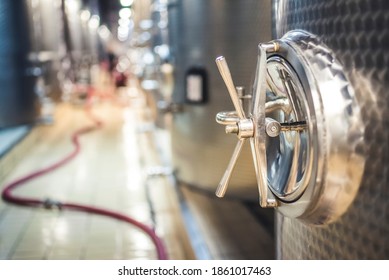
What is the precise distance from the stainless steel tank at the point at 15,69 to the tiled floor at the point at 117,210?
0.65m

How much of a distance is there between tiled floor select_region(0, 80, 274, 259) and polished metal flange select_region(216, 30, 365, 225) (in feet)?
4.46

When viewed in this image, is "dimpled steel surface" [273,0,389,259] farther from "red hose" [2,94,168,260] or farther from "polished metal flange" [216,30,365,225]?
"red hose" [2,94,168,260]

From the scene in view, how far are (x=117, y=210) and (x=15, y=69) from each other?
343 cm

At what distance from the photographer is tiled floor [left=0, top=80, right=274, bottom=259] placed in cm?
279

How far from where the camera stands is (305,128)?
1.10 metres

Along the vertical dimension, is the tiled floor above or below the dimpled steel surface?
below

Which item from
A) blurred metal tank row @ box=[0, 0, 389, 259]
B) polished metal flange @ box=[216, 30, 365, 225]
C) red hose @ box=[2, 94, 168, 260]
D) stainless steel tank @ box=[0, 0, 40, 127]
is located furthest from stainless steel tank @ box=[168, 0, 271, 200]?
stainless steel tank @ box=[0, 0, 40, 127]

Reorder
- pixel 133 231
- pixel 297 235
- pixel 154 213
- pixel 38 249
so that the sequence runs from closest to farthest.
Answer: pixel 297 235
pixel 38 249
pixel 133 231
pixel 154 213

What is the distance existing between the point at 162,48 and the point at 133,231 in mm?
1953

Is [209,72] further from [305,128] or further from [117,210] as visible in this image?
[305,128]

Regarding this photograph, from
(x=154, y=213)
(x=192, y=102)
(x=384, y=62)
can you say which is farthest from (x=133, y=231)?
(x=384, y=62)

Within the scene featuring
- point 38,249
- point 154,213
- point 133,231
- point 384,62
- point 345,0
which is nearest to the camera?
point 384,62

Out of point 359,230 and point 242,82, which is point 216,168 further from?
point 359,230

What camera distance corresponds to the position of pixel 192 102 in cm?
342
